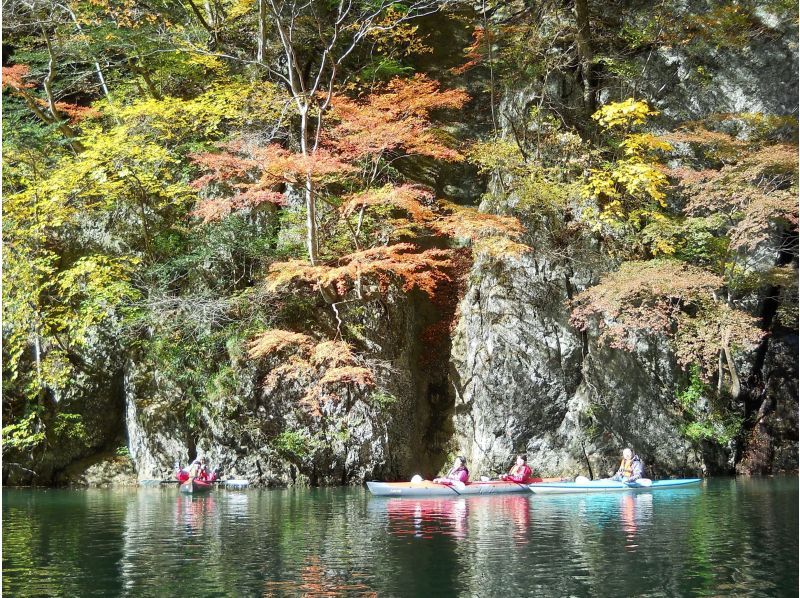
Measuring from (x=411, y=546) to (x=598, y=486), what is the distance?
22.5 feet

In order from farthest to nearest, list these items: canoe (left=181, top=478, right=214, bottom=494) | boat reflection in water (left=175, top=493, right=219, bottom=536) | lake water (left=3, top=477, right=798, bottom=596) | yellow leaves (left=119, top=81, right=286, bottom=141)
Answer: yellow leaves (left=119, top=81, right=286, bottom=141) < canoe (left=181, top=478, right=214, bottom=494) < boat reflection in water (left=175, top=493, right=219, bottom=536) < lake water (left=3, top=477, right=798, bottom=596)

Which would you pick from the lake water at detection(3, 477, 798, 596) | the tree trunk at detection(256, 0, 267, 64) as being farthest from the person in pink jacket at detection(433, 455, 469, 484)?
the tree trunk at detection(256, 0, 267, 64)

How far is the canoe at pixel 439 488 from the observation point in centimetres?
1331

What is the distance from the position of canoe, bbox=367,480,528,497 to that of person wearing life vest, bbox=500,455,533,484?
0.60ft

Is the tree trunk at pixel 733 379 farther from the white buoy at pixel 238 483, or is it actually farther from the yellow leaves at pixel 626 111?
the white buoy at pixel 238 483

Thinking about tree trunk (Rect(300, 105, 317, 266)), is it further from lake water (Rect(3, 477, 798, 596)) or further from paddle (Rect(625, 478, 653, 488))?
paddle (Rect(625, 478, 653, 488))

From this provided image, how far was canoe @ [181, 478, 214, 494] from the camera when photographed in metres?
14.3

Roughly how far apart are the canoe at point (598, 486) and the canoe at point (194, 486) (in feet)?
20.3

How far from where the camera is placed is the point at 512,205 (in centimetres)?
1755

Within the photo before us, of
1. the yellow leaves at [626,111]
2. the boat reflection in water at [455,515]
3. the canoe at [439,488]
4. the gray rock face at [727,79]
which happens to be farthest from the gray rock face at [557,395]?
the gray rock face at [727,79]

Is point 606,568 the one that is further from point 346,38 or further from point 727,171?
point 346,38

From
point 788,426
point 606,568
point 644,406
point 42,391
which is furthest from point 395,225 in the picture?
point 606,568

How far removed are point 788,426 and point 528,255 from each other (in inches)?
276

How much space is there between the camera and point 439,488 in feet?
44.3
